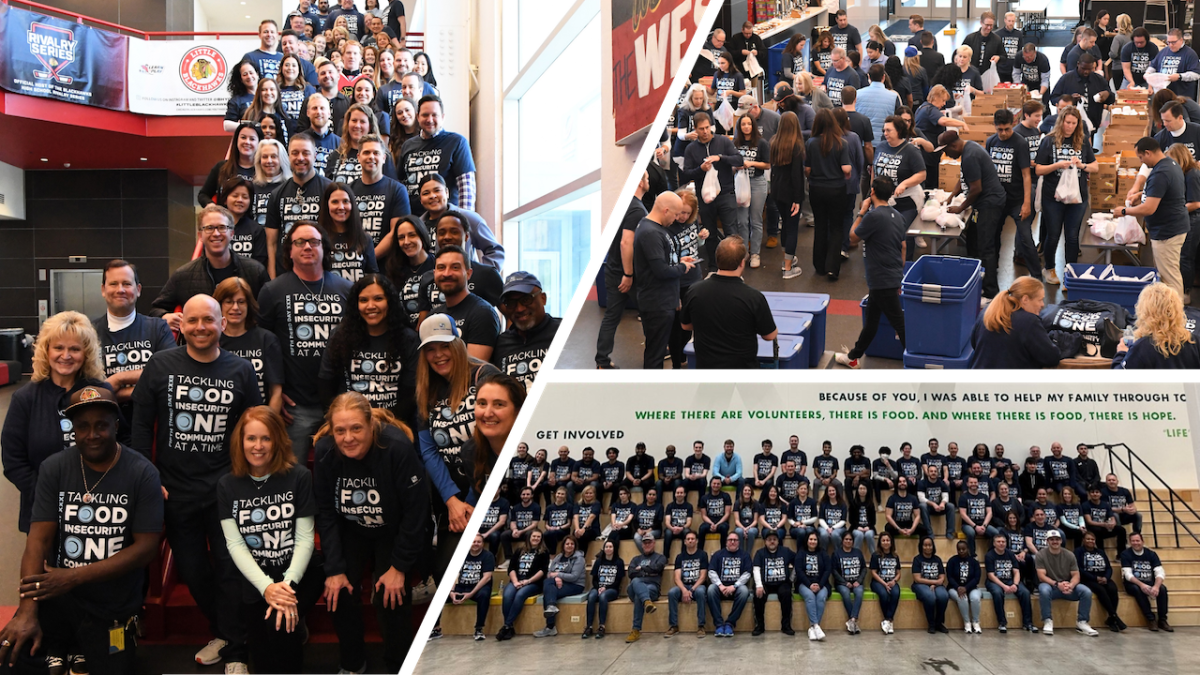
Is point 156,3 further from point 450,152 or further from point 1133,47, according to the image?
point 1133,47

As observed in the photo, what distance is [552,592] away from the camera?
5.83 metres

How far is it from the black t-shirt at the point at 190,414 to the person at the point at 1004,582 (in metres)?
5.08

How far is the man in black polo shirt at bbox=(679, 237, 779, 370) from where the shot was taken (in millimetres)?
3336

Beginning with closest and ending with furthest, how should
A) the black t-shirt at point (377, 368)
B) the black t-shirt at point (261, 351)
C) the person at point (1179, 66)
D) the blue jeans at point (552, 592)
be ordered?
the black t-shirt at point (377, 368), the black t-shirt at point (261, 351), the person at point (1179, 66), the blue jeans at point (552, 592)

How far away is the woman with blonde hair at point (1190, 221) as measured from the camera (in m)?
3.50

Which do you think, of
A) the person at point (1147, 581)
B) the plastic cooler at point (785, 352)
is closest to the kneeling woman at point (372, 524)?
the plastic cooler at point (785, 352)

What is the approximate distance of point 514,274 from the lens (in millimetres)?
557

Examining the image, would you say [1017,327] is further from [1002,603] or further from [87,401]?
[87,401]

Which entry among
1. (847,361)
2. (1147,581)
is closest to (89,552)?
(847,361)

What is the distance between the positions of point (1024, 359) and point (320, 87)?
9.55 feet

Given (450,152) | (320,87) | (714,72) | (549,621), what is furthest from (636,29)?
(549,621)

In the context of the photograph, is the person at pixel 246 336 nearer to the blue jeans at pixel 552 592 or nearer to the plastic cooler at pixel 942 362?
the plastic cooler at pixel 942 362

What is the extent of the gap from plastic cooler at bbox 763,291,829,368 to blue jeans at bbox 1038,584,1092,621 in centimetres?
292

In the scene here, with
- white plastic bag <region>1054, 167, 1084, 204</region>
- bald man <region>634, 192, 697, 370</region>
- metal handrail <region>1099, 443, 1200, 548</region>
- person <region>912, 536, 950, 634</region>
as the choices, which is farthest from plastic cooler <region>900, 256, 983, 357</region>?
metal handrail <region>1099, 443, 1200, 548</region>
